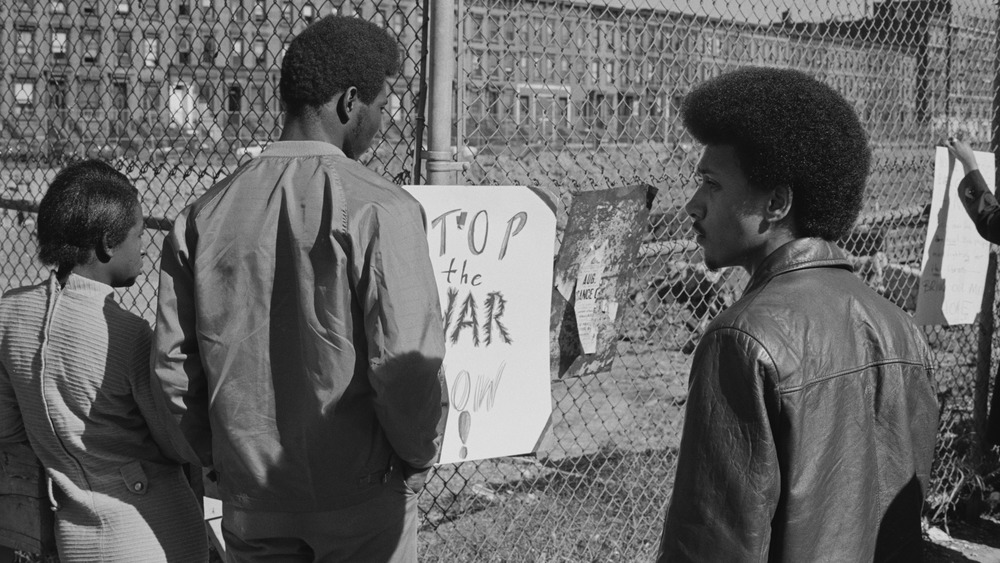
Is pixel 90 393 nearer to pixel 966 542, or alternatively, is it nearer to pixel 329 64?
pixel 329 64

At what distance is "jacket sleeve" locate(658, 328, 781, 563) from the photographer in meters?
1.56

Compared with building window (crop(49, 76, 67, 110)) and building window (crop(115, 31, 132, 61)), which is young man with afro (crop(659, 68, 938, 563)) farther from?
building window (crop(49, 76, 67, 110))

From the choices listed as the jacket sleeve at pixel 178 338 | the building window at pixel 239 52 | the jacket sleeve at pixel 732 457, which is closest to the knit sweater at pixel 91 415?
the jacket sleeve at pixel 178 338

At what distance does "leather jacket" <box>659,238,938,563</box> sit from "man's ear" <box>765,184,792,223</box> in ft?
0.19

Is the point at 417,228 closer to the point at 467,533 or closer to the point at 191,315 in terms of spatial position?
the point at 191,315

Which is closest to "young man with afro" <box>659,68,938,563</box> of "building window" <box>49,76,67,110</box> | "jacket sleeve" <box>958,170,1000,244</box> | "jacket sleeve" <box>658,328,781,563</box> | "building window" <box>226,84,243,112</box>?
"jacket sleeve" <box>658,328,781,563</box>

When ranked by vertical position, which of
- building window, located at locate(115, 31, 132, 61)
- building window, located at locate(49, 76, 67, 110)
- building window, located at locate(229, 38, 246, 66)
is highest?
building window, located at locate(229, 38, 246, 66)

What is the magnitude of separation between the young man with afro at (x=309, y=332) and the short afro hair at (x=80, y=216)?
0.41 meters

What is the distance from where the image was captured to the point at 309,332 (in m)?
2.23

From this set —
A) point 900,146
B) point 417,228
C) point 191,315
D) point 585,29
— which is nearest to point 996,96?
point 900,146

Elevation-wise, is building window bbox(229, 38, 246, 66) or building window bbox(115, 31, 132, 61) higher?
building window bbox(229, 38, 246, 66)

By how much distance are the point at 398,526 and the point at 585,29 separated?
93.6 inches

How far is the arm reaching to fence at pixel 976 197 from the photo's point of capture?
420 cm

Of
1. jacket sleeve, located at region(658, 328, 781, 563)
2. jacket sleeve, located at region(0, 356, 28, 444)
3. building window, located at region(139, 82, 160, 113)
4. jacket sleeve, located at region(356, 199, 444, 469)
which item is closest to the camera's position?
jacket sleeve, located at region(658, 328, 781, 563)
